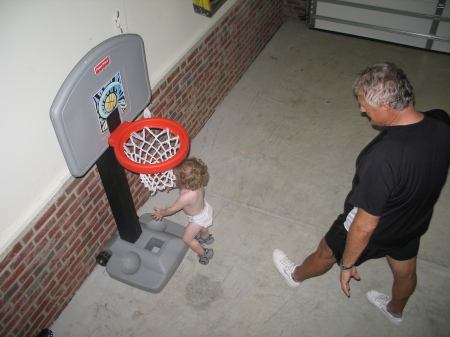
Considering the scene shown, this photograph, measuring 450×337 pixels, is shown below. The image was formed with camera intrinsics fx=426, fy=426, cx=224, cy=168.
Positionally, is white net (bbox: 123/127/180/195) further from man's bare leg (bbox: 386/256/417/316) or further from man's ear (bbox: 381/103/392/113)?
man's bare leg (bbox: 386/256/417/316)

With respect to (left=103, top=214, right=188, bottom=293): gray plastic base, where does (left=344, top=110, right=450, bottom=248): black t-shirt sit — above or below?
above

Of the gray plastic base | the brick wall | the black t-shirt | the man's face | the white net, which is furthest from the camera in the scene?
the gray plastic base

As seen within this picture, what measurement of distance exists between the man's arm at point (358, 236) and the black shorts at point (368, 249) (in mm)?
159

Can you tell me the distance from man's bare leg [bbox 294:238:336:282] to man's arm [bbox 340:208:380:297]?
0.32m

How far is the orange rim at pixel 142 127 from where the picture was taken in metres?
2.80

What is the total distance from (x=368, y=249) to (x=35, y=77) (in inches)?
93.8

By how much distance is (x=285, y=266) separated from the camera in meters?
3.72

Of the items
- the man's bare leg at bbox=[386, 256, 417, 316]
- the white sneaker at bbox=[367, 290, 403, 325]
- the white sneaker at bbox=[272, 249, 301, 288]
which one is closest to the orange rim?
Result: the white sneaker at bbox=[272, 249, 301, 288]

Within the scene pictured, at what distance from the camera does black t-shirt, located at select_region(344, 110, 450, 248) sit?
2.37m

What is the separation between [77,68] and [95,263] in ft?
6.63

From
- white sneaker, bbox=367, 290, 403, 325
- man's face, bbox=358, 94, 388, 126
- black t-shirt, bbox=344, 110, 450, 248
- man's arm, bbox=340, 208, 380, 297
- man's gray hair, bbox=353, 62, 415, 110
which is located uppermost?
man's gray hair, bbox=353, 62, 415, 110

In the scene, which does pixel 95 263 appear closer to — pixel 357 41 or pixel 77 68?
pixel 77 68

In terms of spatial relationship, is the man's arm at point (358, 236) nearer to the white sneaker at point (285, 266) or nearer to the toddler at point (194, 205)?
the white sneaker at point (285, 266)

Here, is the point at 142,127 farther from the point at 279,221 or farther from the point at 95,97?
the point at 279,221
